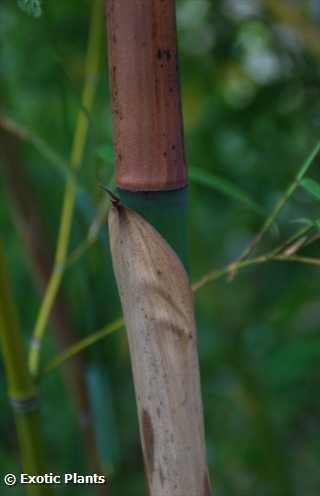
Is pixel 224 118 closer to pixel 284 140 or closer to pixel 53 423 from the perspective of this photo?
pixel 284 140

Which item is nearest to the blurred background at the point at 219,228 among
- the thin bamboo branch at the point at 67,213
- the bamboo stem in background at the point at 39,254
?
the bamboo stem in background at the point at 39,254

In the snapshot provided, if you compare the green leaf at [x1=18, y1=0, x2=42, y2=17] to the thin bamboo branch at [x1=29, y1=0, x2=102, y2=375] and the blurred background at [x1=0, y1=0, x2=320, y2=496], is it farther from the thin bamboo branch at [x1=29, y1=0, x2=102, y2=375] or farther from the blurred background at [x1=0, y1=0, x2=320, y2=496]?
the blurred background at [x1=0, y1=0, x2=320, y2=496]

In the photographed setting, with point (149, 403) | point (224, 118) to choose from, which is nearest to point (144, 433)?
point (149, 403)

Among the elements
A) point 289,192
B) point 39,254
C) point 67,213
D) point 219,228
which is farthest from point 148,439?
point 219,228

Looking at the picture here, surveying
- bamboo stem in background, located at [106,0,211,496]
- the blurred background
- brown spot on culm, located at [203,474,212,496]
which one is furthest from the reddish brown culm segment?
the blurred background

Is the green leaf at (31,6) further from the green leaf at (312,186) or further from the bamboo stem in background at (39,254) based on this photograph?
the bamboo stem in background at (39,254)

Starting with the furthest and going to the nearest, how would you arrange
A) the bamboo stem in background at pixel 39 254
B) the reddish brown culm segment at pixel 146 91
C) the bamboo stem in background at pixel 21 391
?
the bamboo stem in background at pixel 39 254 → the bamboo stem in background at pixel 21 391 → the reddish brown culm segment at pixel 146 91
